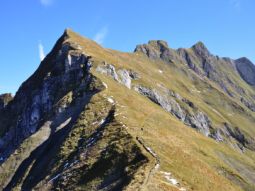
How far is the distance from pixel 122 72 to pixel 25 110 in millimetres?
34854

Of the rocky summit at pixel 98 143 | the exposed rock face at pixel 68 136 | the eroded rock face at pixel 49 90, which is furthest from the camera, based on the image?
the eroded rock face at pixel 49 90

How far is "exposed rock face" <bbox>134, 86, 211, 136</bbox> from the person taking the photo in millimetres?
146125

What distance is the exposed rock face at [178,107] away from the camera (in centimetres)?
14612

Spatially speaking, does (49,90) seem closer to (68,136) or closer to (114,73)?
(114,73)

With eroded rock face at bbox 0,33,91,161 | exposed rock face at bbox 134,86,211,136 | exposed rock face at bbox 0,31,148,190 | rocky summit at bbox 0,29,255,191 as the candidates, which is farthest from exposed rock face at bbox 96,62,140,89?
exposed rock face at bbox 134,86,211,136

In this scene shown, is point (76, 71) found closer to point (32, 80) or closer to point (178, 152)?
point (32, 80)

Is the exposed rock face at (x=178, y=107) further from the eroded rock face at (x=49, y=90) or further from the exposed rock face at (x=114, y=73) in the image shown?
the eroded rock face at (x=49, y=90)

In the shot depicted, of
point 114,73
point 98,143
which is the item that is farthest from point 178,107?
point 98,143

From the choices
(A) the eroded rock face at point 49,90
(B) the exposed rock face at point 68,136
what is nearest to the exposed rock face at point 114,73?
(B) the exposed rock face at point 68,136

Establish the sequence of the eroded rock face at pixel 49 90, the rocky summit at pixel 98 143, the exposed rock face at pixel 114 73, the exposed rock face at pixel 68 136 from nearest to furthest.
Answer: the rocky summit at pixel 98 143 → the exposed rock face at pixel 68 136 → the exposed rock face at pixel 114 73 → the eroded rock face at pixel 49 90

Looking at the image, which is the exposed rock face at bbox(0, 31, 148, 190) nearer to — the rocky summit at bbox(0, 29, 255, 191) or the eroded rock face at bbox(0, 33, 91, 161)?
the eroded rock face at bbox(0, 33, 91, 161)

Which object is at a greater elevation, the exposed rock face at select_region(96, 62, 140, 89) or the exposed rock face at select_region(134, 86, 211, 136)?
the exposed rock face at select_region(96, 62, 140, 89)

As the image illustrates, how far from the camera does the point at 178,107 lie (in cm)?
17338

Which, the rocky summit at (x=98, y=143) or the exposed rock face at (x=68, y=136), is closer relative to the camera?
the rocky summit at (x=98, y=143)
